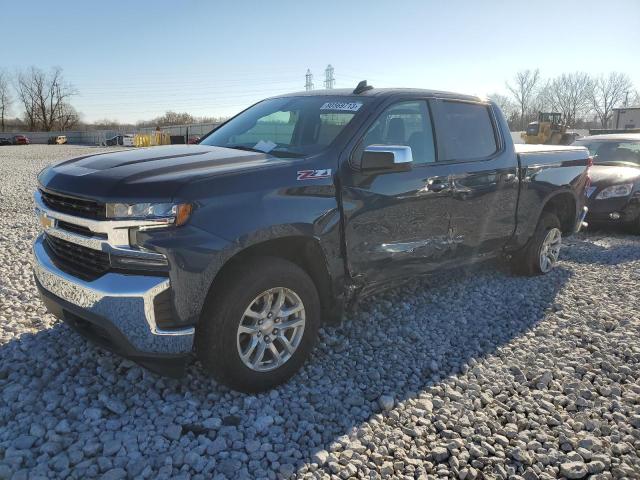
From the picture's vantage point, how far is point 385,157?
3420 millimetres

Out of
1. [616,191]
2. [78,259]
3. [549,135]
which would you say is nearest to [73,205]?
[78,259]

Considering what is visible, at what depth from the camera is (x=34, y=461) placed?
102 inches

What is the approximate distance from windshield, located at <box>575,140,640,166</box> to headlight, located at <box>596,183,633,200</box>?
4.11 ft

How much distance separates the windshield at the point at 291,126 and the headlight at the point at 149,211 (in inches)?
40.2

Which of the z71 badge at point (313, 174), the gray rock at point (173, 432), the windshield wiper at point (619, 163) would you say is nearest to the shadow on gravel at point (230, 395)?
the gray rock at point (173, 432)

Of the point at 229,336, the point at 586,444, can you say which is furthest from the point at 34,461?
the point at 586,444

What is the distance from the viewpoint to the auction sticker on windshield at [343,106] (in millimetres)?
3879

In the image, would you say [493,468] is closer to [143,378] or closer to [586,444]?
[586,444]

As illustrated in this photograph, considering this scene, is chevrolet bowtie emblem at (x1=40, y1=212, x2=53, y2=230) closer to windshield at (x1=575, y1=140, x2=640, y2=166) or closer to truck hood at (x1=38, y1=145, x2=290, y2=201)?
truck hood at (x1=38, y1=145, x2=290, y2=201)

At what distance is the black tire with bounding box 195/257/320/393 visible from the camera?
3.00m

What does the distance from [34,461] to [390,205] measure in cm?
260

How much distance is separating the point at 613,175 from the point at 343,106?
21.2 ft

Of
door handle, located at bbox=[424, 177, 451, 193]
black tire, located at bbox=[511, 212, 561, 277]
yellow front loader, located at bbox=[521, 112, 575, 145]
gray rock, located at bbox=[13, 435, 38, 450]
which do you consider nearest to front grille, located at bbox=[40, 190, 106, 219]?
gray rock, located at bbox=[13, 435, 38, 450]

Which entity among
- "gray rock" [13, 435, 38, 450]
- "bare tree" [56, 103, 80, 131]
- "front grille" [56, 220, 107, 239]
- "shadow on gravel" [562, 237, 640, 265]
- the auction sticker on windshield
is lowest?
"shadow on gravel" [562, 237, 640, 265]
